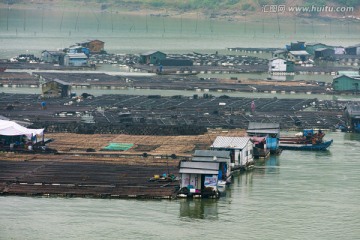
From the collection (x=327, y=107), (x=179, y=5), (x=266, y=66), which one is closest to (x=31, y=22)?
(x=179, y=5)

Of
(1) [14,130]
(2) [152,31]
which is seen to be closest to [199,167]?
(1) [14,130]

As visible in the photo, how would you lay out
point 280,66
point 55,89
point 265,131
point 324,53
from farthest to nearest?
1. point 324,53
2. point 280,66
3. point 55,89
4. point 265,131

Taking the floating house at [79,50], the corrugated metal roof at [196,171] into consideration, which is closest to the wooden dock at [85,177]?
the corrugated metal roof at [196,171]

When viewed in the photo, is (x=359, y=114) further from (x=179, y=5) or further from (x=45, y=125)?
(x=179, y=5)

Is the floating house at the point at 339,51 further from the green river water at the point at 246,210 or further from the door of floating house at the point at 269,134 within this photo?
the door of floating house at the point at 269,134

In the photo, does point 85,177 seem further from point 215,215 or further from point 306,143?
point 306,143

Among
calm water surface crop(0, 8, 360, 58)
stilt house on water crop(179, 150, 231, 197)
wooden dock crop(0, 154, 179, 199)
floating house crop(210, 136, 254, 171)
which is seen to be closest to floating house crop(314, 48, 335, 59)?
calm water surface crop(0, 8, 360, 58)
